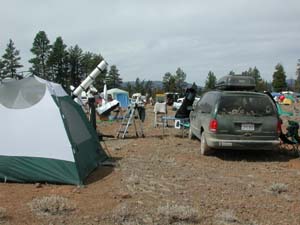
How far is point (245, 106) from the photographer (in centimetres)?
870

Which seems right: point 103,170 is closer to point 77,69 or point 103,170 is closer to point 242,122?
point 242,122

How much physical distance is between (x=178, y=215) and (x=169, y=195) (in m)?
1.02

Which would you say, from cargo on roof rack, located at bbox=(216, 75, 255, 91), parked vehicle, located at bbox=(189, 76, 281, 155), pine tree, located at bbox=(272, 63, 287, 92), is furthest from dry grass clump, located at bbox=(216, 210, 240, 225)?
pine tree, located at bbox=(272, 63, 287, 92)

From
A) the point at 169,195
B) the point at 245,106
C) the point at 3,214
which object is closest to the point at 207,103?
the point at 245,106

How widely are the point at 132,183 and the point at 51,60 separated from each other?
67.4 metres

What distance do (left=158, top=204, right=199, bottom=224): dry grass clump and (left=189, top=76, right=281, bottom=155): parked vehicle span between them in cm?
374

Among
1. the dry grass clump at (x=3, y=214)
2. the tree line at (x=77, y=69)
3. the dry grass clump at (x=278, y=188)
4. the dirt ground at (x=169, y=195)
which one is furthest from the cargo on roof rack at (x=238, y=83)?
the tree line at (x=77, y=69)

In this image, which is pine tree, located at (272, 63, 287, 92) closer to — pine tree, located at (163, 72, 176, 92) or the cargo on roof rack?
pine tree, located at (163, 72, 176, 92)

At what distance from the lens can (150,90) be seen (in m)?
70.3

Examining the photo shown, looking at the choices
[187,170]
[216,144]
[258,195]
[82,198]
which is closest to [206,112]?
[216,144]

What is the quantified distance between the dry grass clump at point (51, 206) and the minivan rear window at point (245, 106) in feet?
14.6

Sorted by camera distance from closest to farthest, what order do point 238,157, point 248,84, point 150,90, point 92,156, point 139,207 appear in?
point 139,207 < point 92,156 < point 238,157 < point 248,84 < point 150,90

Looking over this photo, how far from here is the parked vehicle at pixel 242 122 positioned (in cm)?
847

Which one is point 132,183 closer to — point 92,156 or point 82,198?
point 82,198
